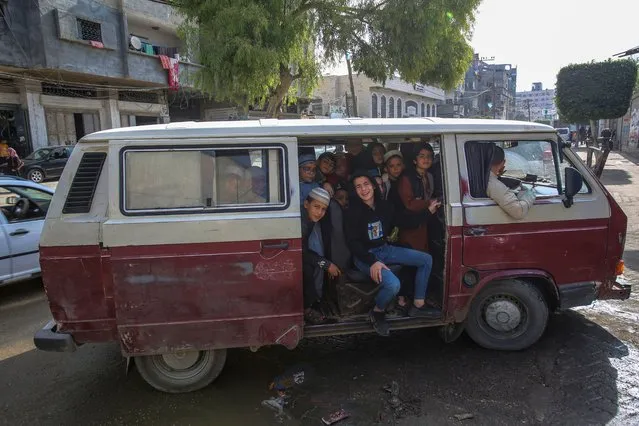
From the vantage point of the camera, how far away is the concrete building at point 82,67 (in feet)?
54.9

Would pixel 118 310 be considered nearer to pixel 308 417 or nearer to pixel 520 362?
pixel 308 417

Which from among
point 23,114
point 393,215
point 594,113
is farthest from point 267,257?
point 594,113

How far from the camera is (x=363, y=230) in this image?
3.71 meters

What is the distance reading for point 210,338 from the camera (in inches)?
127

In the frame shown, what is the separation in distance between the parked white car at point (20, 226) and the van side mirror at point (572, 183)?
553 centimetres

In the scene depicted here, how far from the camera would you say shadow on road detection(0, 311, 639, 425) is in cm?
312

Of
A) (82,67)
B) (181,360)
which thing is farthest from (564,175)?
(82,67)

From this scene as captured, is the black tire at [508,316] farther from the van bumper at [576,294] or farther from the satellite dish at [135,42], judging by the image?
the satellite dish at [135,42]

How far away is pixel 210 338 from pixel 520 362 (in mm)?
2580

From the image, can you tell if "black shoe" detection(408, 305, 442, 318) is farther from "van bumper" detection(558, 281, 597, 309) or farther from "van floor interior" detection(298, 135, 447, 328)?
"van bumper" detection(558, 281, 597, 309)

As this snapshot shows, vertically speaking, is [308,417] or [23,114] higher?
[23,114]

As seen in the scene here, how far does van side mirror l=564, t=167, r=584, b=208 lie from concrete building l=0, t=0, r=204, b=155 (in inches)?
537

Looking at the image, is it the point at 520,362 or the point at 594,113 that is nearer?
the point at 520,362

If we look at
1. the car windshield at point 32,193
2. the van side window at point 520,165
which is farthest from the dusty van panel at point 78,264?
the car windshield at point 32,193
